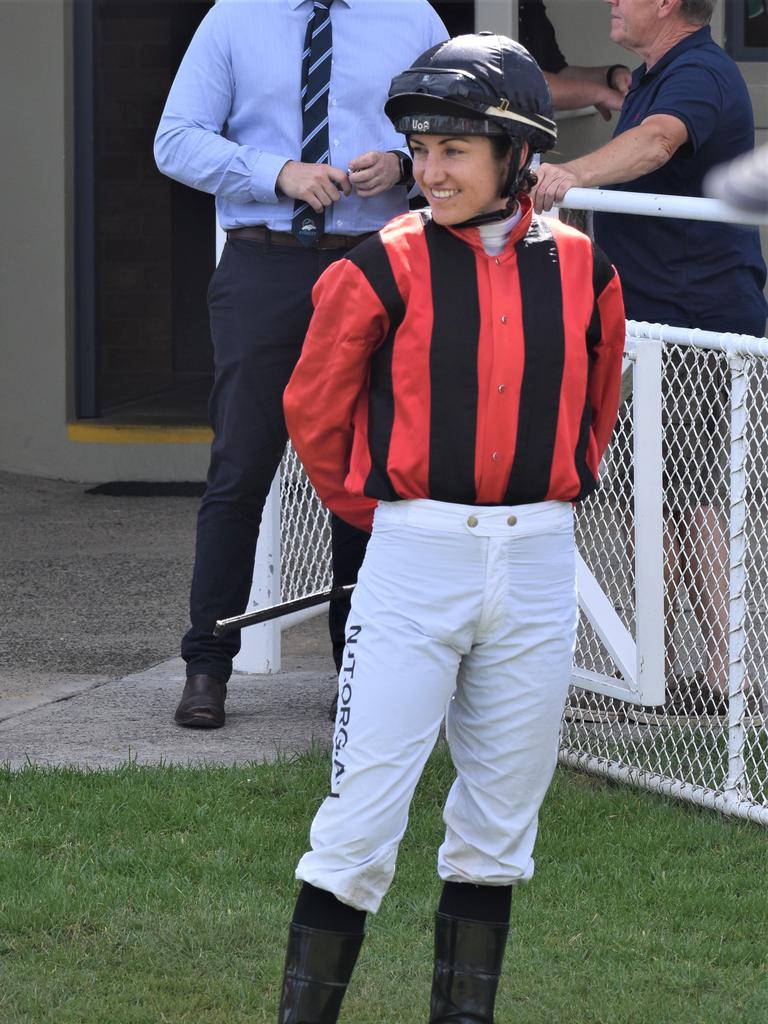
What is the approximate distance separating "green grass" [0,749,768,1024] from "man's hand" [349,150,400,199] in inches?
58.5

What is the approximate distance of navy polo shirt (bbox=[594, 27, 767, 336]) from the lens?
454 centimetres

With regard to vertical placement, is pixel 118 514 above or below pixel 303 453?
below

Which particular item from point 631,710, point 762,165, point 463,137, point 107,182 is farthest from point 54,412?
point 762,165

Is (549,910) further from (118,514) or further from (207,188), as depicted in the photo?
(118,514)

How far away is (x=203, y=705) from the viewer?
15.7 ft

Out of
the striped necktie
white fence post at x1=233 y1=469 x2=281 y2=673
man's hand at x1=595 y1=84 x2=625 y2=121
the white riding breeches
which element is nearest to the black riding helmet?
the white riding breeches

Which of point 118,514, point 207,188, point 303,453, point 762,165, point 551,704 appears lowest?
point 118,514

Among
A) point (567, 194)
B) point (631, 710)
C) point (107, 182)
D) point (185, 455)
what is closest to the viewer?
point (567, 194)

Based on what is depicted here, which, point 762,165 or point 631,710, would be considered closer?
point 762,165

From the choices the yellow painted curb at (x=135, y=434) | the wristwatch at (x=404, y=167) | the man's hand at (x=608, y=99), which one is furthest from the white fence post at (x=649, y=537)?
the yellow painted curb at (x=135, y=434)

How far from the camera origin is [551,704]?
114 inches

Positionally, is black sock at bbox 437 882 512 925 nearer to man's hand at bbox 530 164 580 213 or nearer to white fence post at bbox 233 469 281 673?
man's hand at bbox 530 164 580 213

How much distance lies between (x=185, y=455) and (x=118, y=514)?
92cm

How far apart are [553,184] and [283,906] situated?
191 centimetres
